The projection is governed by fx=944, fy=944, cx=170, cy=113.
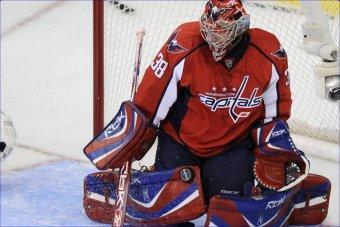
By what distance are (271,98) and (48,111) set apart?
4.81 ft

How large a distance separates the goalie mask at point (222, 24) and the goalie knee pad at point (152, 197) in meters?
0.38

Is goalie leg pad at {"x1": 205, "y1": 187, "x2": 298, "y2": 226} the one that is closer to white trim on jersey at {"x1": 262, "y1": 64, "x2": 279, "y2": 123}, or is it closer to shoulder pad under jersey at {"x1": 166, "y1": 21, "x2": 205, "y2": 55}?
white trim on jersey at {"x1": 262, "y1": 64, "x2": 279, "y2": 123}

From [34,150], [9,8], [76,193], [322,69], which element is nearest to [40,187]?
[76,193]

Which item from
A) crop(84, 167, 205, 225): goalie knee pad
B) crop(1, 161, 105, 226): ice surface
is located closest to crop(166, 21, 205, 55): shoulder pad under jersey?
crop(84, 167, 205, 225): goalie knee pad

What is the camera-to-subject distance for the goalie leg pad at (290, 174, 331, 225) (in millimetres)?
2975

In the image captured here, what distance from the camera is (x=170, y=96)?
2766mm

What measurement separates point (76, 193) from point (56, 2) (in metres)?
2.89

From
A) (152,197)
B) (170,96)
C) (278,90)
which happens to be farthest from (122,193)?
(278,90)

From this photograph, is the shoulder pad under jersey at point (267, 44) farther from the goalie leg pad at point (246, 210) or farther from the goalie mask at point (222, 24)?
the goalie leg pad at point (246, 210)

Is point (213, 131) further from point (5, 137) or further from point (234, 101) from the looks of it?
point (5, 137)

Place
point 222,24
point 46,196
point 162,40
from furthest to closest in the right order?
point 162,40 → point 46,196 → point 222,24

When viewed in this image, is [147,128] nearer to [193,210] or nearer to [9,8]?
[193,210]

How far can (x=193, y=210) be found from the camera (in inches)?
108

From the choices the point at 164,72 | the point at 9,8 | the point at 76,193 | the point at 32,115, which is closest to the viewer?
the point at 164,72
